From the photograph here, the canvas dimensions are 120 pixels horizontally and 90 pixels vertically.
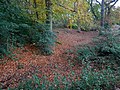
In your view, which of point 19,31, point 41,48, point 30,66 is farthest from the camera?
point 19,31

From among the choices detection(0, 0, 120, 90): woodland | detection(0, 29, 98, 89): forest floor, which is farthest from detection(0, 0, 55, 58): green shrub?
detection(0, 29, 98, 89): forest floor

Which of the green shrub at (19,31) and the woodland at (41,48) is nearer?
the woodland at (41,48)

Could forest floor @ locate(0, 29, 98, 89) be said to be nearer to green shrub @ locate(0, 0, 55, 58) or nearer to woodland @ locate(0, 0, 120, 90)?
woodland @ locate(0, 0, 120, 90)

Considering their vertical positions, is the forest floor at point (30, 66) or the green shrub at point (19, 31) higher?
the green shrub at point (19, 31)

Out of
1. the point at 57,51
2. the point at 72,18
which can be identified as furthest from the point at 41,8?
the point at 57,51

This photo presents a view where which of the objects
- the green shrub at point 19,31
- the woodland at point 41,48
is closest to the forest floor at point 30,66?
the woodland at point 41,48

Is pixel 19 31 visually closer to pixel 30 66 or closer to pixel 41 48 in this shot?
pixel 41 48

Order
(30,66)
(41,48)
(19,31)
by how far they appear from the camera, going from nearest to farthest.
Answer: (30,66)
(41,48)
(19,31)

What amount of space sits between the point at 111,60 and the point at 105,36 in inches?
98.1

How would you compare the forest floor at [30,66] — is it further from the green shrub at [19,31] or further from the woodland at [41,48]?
the green shrub at [19,31]

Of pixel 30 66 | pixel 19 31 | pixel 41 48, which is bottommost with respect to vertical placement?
pixel 30 66

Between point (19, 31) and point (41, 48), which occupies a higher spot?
point (19, 31)

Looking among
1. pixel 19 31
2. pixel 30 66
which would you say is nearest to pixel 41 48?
pixel 19 31

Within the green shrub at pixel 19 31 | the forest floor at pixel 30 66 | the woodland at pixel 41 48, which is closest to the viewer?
the forest floor at pixel 30 66
